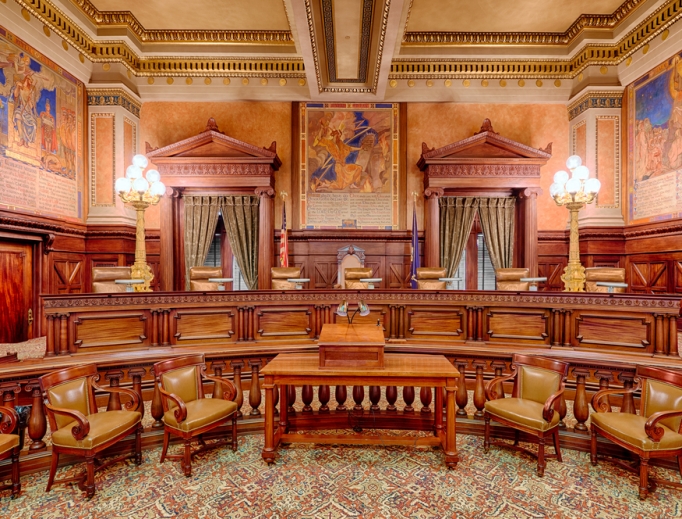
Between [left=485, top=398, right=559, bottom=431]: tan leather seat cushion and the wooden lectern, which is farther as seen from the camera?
the wooden lectern

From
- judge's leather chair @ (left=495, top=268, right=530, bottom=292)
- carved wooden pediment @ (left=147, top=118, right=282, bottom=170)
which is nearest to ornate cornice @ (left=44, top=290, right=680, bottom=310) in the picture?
judge's leather chair @ (left=495, top=268, right=530, bottom=292)

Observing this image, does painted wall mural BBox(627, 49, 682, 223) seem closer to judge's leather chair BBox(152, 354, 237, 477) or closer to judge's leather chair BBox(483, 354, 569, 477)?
judge's leather chair BBox(483, 354, 569, 477)

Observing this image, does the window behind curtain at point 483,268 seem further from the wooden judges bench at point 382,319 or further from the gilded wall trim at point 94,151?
the gilded wall trim at point 94,151

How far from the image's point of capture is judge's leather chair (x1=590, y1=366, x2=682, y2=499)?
103 inches

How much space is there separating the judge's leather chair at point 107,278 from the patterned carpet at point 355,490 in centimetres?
281

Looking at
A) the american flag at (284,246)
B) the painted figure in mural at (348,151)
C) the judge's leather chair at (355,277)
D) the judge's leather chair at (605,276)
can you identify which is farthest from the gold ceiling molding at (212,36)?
the judge's leather chair at (605,276)

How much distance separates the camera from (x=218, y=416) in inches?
123

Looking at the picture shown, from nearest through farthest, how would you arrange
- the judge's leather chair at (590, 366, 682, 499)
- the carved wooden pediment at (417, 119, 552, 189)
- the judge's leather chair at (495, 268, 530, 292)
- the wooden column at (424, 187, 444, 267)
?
the judge's leather chair at (590, 366, 682, 499)
the judge's leather chair at (495, 268, 530, 292)
the carved wooden pediment at (417, 119, 552, 189)
the wooden column at (424, 187, 444, 267)

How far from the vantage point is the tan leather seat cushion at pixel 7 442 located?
2488mm

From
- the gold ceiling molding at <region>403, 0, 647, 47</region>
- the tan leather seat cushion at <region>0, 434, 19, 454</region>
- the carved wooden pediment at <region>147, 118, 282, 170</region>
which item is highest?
the gold ceiling molding at <region>403, 0, 647, 47</region>

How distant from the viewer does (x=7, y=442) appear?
2.51m

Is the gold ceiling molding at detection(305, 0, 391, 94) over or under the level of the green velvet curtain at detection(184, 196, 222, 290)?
over

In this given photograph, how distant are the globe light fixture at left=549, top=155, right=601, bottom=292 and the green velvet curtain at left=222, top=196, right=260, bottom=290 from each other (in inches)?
245

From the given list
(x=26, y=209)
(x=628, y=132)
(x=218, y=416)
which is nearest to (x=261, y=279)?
(x=26, y=209)
